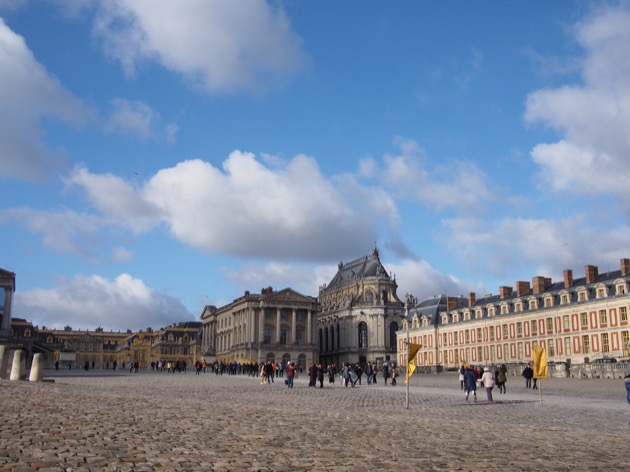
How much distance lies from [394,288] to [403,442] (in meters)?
122

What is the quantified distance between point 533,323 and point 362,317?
177 ft

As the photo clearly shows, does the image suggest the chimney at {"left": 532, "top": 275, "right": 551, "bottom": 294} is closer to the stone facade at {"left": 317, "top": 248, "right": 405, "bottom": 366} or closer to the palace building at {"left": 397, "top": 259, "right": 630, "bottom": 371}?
the palace building at {"left": 397, "top": 259, "right": 630, "bottom": 371}

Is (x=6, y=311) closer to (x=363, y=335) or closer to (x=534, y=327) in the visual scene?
(x=363, y=335)

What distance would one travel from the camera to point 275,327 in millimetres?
120375

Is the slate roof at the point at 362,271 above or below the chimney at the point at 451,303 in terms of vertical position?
above

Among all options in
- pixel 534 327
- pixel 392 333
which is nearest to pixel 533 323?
pixel 534 327

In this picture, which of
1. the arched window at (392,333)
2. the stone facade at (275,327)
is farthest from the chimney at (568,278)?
the arched window at (392,333)

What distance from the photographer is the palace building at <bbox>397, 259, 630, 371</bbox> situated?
68.2 meters

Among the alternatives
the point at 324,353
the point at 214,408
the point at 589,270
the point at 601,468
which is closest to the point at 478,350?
the point at 589,270

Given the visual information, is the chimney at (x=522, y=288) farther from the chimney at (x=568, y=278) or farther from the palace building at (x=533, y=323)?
the chimney at (x=568, y=278)

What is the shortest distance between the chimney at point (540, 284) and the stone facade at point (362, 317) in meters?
43.1

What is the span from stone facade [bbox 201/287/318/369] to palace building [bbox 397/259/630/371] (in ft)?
74.4

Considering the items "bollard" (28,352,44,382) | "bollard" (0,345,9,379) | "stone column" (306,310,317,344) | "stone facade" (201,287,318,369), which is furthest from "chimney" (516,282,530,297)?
"bollard" (0,345,9,379)

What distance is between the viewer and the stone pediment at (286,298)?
120500 mm
